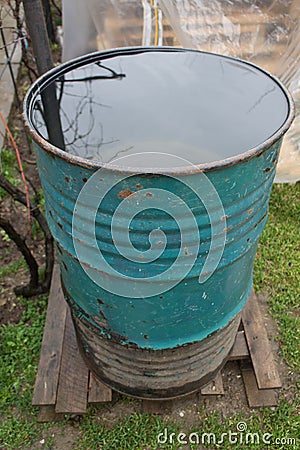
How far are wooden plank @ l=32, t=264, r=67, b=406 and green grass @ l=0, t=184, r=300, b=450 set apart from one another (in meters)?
0.18

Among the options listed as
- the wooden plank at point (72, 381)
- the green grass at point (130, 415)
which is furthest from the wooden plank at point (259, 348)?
the wooden plank at point (72, 381)

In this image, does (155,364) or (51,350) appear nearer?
(155,364)

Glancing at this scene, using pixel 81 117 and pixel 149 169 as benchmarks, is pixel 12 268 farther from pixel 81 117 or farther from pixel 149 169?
pixel 149 169

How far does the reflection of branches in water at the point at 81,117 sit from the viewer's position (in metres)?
1.48

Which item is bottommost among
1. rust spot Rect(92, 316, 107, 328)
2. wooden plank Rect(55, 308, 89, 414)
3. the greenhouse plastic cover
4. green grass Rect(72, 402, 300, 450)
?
green grass Rect(72, 402, 300, 450)

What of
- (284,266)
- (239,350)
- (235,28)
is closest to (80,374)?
(239,350)

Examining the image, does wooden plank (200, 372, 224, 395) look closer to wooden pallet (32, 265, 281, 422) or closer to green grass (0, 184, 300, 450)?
wooden pallet (32, 265, 281, 422)

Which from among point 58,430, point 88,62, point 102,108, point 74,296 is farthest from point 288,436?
point 88,62

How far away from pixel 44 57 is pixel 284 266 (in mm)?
1845

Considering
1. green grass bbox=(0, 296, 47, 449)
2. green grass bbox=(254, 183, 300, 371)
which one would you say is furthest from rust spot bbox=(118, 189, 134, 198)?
green grass bbox=(254, 183, 300, 371)

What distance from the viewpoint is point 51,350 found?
6.96 ft

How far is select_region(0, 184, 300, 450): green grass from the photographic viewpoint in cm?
198

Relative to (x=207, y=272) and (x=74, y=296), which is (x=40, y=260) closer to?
(x=74, y=296)

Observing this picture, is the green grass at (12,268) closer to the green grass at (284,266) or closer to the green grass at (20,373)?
the green grass at (20,373)
